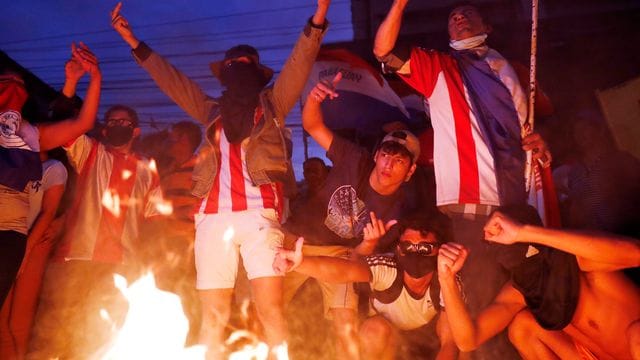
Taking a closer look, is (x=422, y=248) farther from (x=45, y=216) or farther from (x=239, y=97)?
(x=45, y=216)

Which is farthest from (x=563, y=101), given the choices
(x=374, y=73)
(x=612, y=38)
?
(x=374, y=73)

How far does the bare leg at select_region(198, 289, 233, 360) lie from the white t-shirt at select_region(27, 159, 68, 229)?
184 cm

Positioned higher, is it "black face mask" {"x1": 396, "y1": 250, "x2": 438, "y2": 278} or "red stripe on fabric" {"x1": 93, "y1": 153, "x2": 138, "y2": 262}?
"red stripe on fabric" {"x1": 93, "y1": 153, "x2": 138, "y2": 262}

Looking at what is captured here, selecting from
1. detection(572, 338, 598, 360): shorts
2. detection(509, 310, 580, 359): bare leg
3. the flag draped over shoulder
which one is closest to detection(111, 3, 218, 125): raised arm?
the flag draped over shoulder

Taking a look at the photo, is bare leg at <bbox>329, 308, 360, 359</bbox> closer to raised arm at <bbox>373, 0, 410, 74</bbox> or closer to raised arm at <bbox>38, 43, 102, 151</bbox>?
raised arm at <bbox>373, 0, 410, 74</bbox>

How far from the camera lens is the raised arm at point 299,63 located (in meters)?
3.65

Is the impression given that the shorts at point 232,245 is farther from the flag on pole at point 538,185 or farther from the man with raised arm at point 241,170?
the flag on pole at point 538,185

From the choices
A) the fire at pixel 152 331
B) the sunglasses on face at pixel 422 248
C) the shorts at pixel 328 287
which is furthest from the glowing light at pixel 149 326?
the sunglasses on face at pixel 422 248

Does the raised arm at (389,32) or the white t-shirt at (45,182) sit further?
the white t-shirt at (45,182)

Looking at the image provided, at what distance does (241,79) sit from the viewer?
157 inches

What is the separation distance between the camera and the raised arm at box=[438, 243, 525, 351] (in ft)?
10.7

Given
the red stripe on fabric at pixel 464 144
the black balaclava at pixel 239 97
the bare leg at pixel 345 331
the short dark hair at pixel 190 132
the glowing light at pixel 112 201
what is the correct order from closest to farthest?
1. the red stripe on fabric at pixel 464 144
2. the black balaclava at pixel 239 97
3. the bare leg at pixel 345 331
4. the glowing light at pixel 112 201
5. the short dark hair at pixel 190 132

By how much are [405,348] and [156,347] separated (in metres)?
2.14

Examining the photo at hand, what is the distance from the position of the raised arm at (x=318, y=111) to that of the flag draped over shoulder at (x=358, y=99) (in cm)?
185
